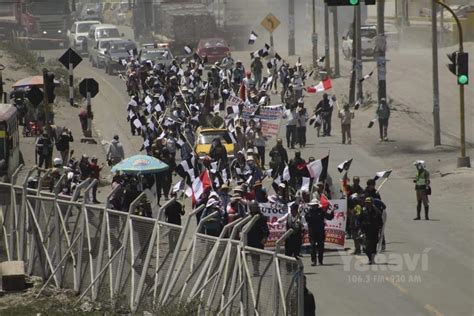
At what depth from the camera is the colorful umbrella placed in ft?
97.9

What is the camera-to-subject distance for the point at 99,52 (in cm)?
7044

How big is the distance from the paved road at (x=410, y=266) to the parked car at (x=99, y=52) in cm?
3402

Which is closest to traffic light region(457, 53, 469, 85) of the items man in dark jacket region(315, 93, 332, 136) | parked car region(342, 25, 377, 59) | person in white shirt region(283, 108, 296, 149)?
person in white shirt region(283, 108, 296, 149)

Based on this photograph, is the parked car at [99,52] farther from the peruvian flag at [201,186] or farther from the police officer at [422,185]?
the peruvian flag at [201,186]

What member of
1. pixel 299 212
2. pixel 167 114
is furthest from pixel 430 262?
pixel 167 114

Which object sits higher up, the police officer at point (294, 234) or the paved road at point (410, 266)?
the police officer at point (294, 234)

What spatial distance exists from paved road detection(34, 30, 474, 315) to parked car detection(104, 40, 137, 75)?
31.2m

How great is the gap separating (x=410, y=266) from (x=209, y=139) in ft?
52.1

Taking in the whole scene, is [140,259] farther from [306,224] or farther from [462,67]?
[462,67]

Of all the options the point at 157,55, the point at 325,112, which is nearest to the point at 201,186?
the point at 325,112

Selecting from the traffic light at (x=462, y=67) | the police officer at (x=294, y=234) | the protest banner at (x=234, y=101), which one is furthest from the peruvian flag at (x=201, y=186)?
the protest banner at (x=234, y=101)

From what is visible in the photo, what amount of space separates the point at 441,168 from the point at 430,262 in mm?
13860

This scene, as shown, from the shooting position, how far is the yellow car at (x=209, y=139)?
37.5 m

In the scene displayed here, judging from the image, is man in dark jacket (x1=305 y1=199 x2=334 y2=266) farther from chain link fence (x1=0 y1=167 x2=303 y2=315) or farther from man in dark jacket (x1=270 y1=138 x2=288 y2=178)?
man in dark jacket (x1=270 y1=138 x2=288 y2=178)
